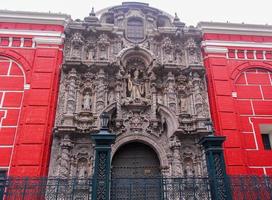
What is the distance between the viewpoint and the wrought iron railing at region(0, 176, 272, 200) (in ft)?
20.6

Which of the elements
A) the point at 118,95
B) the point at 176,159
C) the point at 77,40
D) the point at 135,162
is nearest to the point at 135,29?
the point at 77,40

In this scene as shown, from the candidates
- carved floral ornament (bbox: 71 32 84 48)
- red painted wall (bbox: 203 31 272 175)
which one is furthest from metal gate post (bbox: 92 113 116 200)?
carved floral ornament (bbox: 71 32 84 48)

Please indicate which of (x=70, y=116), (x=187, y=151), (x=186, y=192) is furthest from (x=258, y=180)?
(x=70, y=116)

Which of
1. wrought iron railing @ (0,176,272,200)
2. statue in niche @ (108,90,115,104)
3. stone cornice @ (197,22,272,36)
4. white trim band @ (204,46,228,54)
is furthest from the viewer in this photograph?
stone cornice @ (197,22,272,36)

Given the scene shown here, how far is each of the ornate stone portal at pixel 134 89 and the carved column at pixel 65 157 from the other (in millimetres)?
35

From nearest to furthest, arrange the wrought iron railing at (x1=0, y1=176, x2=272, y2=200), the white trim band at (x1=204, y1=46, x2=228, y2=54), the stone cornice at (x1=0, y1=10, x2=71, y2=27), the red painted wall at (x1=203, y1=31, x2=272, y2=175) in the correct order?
the wrought iron railing at (x1=0, y1=176, x2=272, y2=200) < the red painted wall at (x1=203, y1=31, x2=272, y2=175) < the stone cornice at (x1=0, y1=10, x2=71, y2=27) < the white trim band at (x1=204, y1=46, x2=228, y2=54)

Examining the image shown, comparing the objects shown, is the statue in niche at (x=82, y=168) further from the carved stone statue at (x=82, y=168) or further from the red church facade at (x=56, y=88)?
the red church facade at (x=56, y=88)

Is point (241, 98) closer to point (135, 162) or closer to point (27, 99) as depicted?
point (135, 162)

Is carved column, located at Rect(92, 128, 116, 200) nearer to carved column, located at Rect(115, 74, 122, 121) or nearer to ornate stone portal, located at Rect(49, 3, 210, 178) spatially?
ornate stone portal, located at Rect(49, 3, 210, 178)

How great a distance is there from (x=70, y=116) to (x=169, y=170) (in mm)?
4180

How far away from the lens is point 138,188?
290 inches

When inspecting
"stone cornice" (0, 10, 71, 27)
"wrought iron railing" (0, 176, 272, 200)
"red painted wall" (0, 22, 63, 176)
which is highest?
"stone cornice" (0, 10, 71, 27)

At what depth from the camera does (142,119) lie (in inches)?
378

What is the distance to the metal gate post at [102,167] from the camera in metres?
5.49
